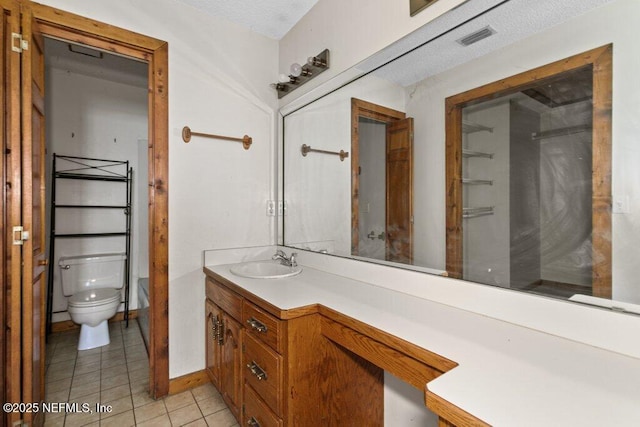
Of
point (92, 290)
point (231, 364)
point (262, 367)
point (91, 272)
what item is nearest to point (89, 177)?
point (91, 272)

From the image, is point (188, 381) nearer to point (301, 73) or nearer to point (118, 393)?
point (118, 393)

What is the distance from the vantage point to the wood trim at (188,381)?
1.95 meters

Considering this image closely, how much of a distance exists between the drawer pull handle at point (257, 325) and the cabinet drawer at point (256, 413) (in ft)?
1.04

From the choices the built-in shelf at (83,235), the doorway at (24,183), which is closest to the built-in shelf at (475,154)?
the doorway at (24,183)

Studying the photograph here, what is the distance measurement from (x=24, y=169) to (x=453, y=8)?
202 centimetres

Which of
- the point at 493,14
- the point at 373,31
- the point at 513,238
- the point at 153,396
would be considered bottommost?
the point at 153,396

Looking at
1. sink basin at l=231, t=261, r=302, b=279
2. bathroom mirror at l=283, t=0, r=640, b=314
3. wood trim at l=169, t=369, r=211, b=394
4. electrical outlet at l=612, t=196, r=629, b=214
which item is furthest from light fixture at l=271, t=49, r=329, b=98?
wood trim at l=169, t=369, r=211, b=394

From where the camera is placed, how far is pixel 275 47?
2.43 m

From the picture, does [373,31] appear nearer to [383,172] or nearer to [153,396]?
[383,172]

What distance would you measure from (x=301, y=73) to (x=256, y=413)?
2020mm

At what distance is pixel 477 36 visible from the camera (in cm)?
121

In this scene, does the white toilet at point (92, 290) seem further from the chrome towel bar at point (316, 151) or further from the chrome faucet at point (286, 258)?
the chrome towel bar at point (316, 151)

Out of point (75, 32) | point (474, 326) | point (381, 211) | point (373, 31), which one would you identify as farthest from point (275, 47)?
point (474, 326)

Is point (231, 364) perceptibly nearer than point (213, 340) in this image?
Yes
